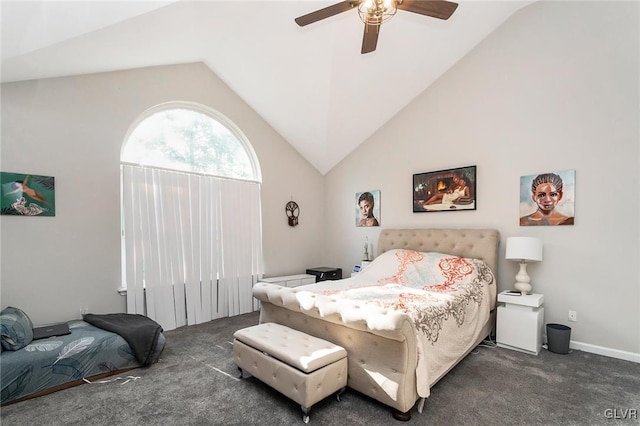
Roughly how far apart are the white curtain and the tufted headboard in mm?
2040

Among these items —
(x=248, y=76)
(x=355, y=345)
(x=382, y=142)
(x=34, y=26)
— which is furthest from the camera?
(x=382, y=142)

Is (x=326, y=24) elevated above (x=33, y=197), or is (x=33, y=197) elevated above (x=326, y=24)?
(x=326, y=24)

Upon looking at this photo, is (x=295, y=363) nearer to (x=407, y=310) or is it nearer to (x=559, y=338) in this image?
Answer: (x=407, y=310)

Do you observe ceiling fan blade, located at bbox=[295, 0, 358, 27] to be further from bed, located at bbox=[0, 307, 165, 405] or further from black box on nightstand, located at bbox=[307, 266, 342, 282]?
black box on nightstand, located at bbox=[307, 266, 342, 282]

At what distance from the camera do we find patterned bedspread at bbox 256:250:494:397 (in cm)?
212

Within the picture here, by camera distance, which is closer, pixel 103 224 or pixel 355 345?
pixel 355 345

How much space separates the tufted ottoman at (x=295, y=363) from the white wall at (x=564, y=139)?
2525 mm

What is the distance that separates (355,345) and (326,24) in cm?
322

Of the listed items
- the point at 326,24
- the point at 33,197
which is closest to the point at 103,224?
the point at 33,197

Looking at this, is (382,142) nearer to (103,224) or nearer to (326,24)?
(326,24)

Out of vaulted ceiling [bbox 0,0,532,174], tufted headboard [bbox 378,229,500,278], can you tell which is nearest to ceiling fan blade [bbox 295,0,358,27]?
vaulted ceiling [bbox 0,0,532,174]

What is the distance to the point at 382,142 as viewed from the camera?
4.78 metres

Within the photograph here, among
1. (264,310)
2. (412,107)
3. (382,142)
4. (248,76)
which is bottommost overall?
(264,310)

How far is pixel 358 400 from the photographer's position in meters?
2.18
